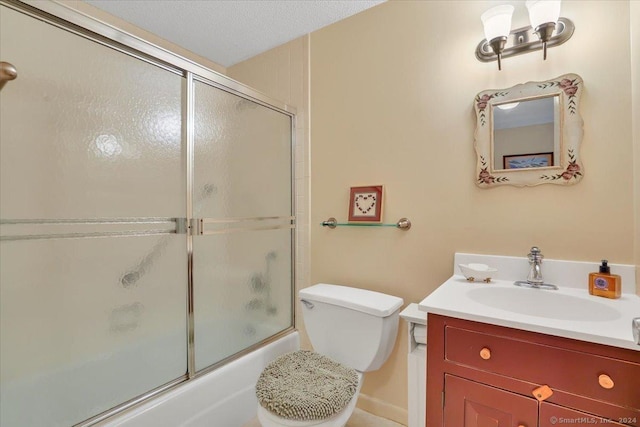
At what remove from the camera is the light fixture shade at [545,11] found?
3.75ft

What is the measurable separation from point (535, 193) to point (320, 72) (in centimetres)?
134

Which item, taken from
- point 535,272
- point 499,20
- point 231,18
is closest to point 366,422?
point 535,272

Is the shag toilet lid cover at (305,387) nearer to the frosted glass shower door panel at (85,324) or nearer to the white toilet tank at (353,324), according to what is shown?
the white toilet tank at (353,324)

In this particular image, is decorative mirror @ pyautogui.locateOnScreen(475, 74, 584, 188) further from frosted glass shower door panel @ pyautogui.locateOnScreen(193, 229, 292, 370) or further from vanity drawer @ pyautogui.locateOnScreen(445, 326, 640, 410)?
frosted glass shower door panel @ pyautogui.locateOnScreen(193, 229, 292, 370)

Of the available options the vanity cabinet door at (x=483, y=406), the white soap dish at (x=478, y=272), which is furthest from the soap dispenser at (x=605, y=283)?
the vanity cabinet door at (x=483, y=406)

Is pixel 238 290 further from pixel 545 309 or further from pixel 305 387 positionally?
pixel 545 309

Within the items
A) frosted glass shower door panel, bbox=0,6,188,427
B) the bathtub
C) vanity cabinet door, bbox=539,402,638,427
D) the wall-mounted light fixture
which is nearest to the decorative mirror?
the wall-mounted light fixture

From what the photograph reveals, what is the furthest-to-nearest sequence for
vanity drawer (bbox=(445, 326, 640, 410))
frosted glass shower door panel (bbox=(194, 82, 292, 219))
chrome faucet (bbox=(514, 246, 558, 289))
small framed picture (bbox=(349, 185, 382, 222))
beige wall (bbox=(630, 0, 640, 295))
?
1. small framed picture (bbox=(349, 185, 382, 222))
2. frosted glass shower door panel (bbox=(194, 82, 292, 219))
3. chrome faucet (bbox=(514, 246, 558, 289))
4. beige wall (bbox=(630, 0, 640, 295))
5. vanity drawer (bbox=(445, 326, 640, 410))

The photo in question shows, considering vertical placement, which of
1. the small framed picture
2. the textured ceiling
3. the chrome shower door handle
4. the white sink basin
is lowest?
the white sink basin

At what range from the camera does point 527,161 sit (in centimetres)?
128

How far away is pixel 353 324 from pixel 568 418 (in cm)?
82

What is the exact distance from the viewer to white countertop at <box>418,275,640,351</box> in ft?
2.56

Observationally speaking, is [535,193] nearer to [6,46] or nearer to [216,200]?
[216,200]

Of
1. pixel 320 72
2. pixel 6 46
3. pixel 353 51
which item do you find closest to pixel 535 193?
pixel 353 51
